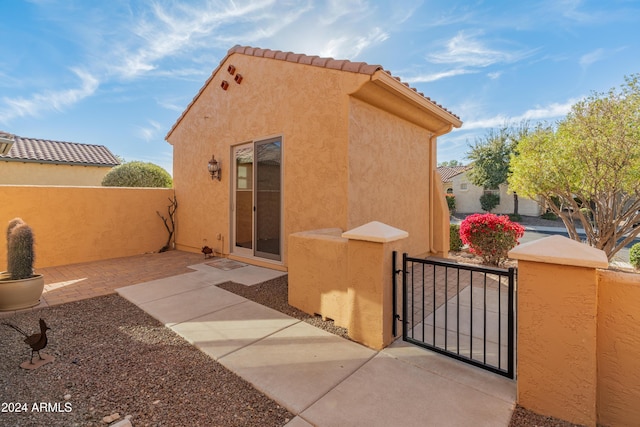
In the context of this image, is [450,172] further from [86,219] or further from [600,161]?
[86,219]

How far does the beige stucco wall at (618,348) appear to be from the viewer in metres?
1.89

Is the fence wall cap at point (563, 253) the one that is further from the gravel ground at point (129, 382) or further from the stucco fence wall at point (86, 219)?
the stucco fence wall at point (86, 219)

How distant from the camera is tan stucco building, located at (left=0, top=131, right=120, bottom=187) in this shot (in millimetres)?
14930

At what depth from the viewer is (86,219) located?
307 inches

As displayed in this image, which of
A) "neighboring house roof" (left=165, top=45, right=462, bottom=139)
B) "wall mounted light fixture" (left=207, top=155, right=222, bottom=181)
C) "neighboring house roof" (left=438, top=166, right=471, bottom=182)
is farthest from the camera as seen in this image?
"neighboring house roof" (left=438, top=166, right=471, bottom=182)

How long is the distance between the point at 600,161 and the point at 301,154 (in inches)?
291

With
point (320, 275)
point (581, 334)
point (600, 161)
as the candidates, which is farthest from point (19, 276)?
point (600, 161)

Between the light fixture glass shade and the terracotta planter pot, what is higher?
the light fixture glass shade

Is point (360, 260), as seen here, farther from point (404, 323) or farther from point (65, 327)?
point (65, 327)

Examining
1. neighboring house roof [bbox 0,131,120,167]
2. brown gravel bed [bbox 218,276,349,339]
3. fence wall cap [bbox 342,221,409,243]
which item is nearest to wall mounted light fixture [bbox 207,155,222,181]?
brown gravel bed [bbox 218,276,349,339]

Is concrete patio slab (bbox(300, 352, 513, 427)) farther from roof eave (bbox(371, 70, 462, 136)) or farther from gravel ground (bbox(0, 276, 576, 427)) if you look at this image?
roof eave (bbox(371, 70, 462, 136))

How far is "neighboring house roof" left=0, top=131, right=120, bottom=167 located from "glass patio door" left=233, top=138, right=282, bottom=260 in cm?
1607

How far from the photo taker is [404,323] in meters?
3.24

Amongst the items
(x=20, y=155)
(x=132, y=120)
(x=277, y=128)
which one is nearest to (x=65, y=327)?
(x=277, y=128)
